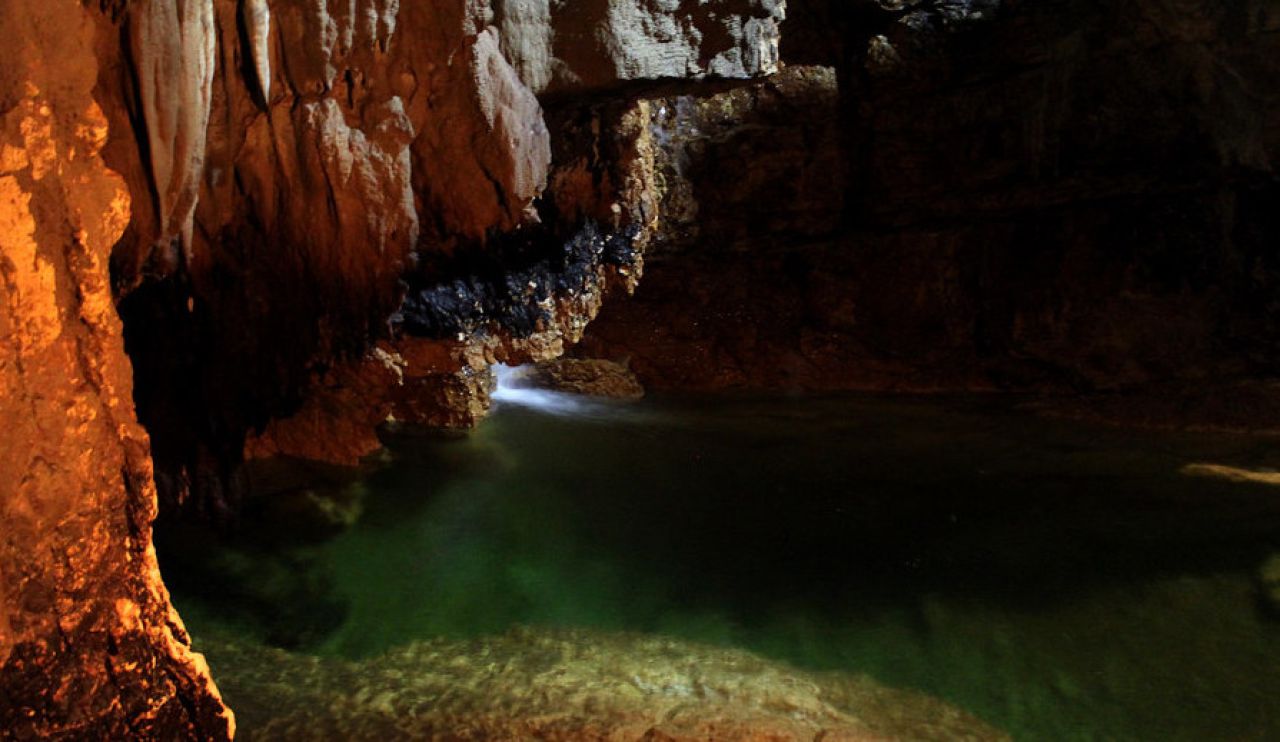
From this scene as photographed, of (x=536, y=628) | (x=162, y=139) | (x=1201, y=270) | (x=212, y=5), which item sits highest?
(x=212, y=5)

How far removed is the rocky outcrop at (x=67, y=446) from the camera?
5.65 feet

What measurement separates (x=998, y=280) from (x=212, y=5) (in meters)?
7.52

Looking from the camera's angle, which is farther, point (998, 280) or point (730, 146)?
point (730, 146)

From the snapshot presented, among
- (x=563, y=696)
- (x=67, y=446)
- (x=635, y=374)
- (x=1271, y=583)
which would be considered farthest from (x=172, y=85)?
(x=635, y=374)

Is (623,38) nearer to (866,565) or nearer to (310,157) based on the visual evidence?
(310,157)

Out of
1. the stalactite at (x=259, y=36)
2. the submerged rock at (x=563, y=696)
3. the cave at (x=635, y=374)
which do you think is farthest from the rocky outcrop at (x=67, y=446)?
the stalactite at (x=259, y=36)

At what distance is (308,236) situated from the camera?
414 centimetres

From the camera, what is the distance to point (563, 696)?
2992 millimetres

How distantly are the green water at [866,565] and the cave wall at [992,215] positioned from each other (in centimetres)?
184

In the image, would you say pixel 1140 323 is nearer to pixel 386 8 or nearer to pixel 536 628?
pixel 536 628

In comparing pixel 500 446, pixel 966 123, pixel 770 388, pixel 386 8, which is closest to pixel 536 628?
pixel 386 8

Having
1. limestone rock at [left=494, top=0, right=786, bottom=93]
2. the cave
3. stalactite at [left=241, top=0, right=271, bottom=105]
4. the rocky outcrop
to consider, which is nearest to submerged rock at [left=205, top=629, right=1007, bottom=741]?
the cave

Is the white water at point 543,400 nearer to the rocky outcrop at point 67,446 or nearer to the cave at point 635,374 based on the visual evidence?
the cave at point 635,374

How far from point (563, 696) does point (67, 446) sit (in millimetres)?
1778
